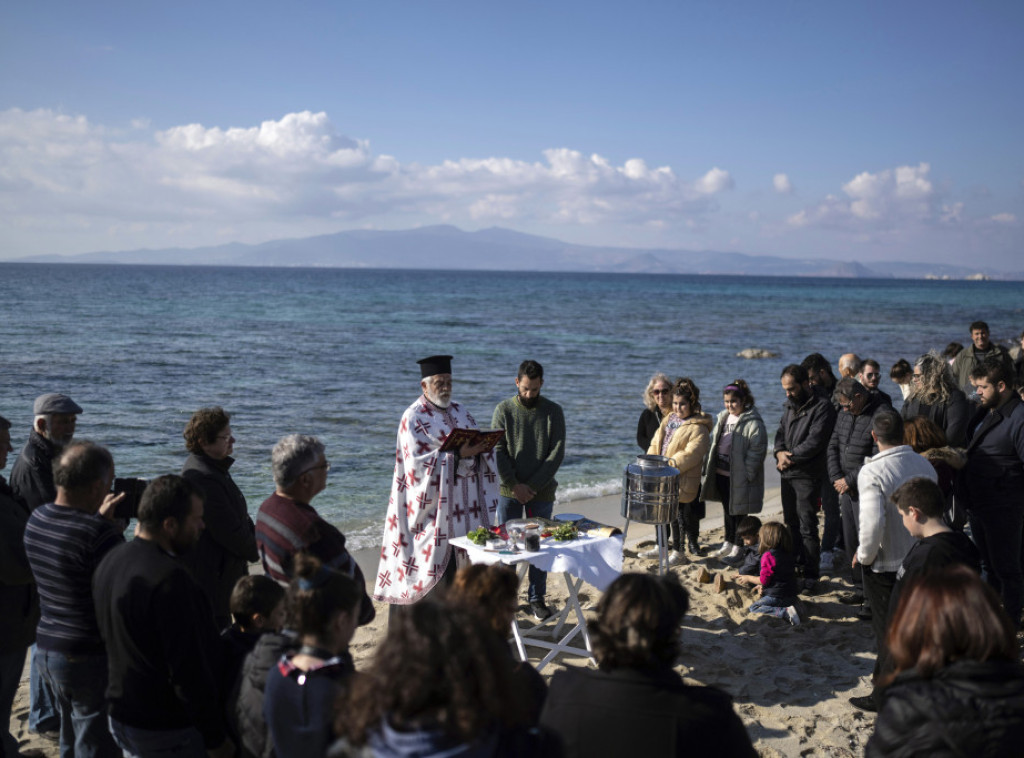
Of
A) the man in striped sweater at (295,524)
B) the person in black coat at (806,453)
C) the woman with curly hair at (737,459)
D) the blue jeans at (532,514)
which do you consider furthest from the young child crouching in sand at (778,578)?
the man in striped sweater at (295,524)

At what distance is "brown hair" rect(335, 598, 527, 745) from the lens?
5.98 ft

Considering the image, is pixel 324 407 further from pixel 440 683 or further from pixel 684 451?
pixel 440 683

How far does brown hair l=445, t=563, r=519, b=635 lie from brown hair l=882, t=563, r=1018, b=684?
1.33 metres

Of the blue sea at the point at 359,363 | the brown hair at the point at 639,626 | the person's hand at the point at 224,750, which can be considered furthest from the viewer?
the blue sea at the point at 359,363

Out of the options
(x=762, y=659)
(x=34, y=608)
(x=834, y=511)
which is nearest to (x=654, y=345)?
(x=834, y=511)

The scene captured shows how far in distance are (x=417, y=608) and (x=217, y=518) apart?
2702mm

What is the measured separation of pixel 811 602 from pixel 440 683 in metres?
5.71

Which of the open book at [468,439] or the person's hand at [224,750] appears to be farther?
the open book at [468,439]

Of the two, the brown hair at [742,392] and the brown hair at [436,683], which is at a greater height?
the brown hair at [742,392]

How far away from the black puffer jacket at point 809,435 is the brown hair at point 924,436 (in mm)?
1273

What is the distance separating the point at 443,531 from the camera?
19.0 ft

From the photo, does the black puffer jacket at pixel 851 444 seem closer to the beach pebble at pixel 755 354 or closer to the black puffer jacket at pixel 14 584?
the black puffer jacket at pixel 14 584

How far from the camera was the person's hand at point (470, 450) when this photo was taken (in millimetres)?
5707

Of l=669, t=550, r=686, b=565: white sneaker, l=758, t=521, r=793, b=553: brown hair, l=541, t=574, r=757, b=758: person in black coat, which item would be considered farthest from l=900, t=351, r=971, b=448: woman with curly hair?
l=541, t=574, r=757, b=758: person in black coat
